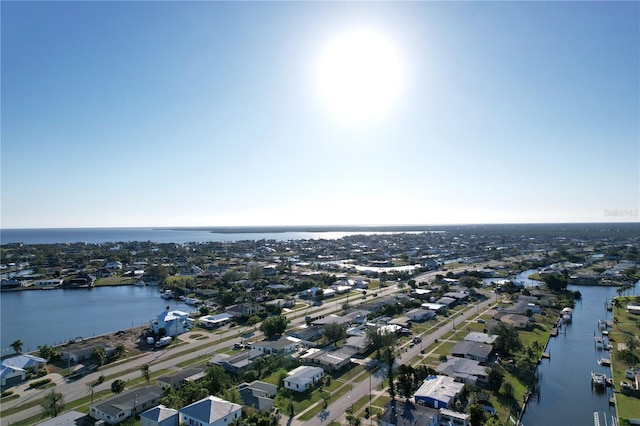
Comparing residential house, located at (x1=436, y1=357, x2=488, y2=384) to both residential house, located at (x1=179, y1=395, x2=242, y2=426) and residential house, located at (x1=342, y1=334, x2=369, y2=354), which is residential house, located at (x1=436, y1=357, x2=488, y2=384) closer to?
residential house, located at (x1=342, y1=334, x2=369, y2=354)

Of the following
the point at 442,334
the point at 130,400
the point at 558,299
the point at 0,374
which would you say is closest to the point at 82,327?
the point at 0,374

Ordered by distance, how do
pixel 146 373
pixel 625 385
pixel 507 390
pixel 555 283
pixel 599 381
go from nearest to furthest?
pixel 507 390
pixel 625 385
pixel 599 381
pixel 146 373
pixel 555 283

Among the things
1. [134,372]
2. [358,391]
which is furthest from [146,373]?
[358,391]

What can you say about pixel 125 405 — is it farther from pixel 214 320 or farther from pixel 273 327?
pixel 214 320

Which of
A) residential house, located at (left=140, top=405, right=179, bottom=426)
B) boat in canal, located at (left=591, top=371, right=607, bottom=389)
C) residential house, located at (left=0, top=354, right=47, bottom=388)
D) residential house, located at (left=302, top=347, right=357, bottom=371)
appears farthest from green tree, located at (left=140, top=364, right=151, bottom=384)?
boat in canal, located at (left=591, top=371, right=607, bottom=389)

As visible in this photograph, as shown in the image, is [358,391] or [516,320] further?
[516,320]

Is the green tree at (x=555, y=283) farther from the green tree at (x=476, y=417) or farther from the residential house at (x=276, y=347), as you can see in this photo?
the green tree at (x=476, y=417)

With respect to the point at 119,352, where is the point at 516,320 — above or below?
above
